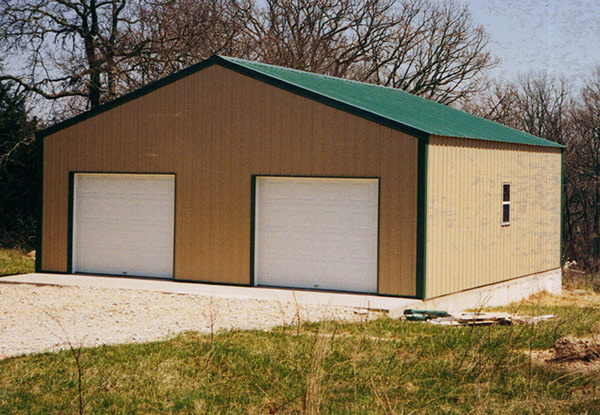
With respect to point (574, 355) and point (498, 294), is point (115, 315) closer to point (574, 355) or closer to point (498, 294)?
point (574, 355)

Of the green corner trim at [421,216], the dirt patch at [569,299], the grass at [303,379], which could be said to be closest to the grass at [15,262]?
the green corner trim at [421,216]

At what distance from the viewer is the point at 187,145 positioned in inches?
671

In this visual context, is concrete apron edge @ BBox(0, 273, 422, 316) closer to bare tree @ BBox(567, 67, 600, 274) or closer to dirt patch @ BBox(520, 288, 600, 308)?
dirt patch @ BBox(520, 288, 600, 308)

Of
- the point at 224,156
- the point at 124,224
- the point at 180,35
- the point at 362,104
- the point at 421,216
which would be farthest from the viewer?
the point at 180,35

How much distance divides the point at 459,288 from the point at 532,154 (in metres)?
5.61

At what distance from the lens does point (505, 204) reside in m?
18.2

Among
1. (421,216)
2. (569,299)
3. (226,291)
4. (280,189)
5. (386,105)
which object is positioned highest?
(386,105)

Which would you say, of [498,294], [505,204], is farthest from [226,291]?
[505,204]

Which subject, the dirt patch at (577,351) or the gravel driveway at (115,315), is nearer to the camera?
the dirt patch at (577,351)

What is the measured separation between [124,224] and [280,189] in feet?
12.1

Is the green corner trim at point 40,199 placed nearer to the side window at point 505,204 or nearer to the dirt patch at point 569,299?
the side window at point 505,204

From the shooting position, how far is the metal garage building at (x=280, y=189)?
15102mm

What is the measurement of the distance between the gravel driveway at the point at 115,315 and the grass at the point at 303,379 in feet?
2.97

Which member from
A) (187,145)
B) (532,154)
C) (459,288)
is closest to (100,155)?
(187,145)
